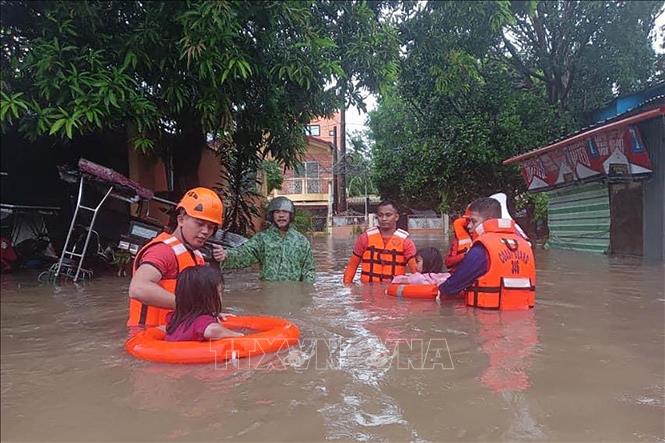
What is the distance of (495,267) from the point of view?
16.2 feet

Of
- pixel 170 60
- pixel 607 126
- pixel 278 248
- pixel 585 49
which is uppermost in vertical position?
pixel 585 49

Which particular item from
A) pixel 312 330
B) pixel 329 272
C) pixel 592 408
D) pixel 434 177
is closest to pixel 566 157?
pixel 434 177

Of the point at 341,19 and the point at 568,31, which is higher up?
the point at 568,31

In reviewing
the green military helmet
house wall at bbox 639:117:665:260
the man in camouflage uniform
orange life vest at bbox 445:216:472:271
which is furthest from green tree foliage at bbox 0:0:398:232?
house wall at bbox 639:117:665:260

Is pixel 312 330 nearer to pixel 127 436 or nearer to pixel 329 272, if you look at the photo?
pixel 127 436

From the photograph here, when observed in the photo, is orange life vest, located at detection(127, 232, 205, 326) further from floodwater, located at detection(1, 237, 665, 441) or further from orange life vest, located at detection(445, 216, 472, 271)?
orange life vest, located at detection(445, 216, 472, 271)

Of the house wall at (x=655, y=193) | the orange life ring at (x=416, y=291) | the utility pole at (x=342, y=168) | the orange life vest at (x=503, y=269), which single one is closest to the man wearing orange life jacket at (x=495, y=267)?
the orange life vest at (x=503, y=269)

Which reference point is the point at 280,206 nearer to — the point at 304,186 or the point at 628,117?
the point at 628,117

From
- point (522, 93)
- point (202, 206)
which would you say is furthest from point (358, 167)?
point (202, 206)

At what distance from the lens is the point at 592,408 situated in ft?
9.61

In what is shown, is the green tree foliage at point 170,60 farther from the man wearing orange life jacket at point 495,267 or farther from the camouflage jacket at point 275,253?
the man wearing orange life jacket at point 495,267

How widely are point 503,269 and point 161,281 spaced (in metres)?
2.83

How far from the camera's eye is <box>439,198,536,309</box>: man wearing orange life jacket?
494cm

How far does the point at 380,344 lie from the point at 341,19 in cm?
463
